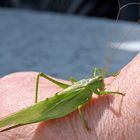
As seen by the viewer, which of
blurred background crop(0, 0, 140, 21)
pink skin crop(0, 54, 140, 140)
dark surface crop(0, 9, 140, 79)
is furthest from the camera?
blurred background crop(0, 0, 140, 21)

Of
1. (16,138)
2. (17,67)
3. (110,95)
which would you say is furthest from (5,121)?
(17,67)

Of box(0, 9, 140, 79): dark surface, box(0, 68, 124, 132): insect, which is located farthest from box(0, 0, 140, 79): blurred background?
box(0, 68, 124, 132): insect

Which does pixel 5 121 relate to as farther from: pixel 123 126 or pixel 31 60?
pixel 31 60

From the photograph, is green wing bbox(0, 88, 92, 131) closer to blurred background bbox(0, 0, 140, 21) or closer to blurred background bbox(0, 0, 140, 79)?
blurred background bbox(0, 0, 140, 79)

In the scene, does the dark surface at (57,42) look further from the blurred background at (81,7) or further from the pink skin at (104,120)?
the pink skin at (104,120)

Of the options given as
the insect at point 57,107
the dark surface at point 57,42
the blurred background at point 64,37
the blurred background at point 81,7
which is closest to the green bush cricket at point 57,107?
the insect at point 57,107

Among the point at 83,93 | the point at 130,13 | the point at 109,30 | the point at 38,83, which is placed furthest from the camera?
the point at 130,13

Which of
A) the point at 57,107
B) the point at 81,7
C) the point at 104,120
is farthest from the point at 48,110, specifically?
the point at 81,7
